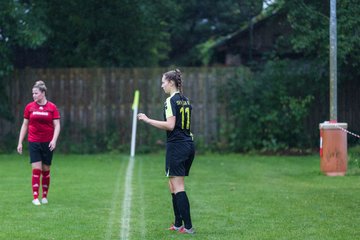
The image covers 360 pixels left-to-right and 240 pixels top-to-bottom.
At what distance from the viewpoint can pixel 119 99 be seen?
23.3 meters

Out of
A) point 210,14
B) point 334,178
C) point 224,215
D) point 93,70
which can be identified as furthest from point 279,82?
point 210,14

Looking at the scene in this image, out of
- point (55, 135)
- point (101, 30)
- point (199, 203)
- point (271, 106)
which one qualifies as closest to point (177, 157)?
point (199, 203)

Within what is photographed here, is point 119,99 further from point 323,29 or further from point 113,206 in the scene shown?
point 113,206

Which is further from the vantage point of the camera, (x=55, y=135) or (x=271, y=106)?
(x=271, y=106)

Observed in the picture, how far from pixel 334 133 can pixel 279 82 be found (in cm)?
652

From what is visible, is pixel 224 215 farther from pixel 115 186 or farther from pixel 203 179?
pixel 203 179

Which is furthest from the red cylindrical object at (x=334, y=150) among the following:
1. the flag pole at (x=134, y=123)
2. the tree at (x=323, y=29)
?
the flag pole at (x=134, y=123)

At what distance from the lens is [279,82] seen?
74.0ft

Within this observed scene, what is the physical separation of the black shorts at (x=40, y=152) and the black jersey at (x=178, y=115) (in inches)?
137

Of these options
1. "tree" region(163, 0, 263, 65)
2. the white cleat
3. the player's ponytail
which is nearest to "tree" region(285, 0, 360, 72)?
the white cleat

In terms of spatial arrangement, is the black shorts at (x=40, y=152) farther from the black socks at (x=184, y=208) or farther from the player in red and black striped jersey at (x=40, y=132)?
the black socks at (x=184, y=208)

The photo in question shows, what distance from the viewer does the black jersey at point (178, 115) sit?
29.9 feet

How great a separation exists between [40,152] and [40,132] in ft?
1.01

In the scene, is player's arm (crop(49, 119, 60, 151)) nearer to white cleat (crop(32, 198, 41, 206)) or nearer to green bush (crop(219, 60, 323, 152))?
white cleat (crop(32, 198, 41, 206))
